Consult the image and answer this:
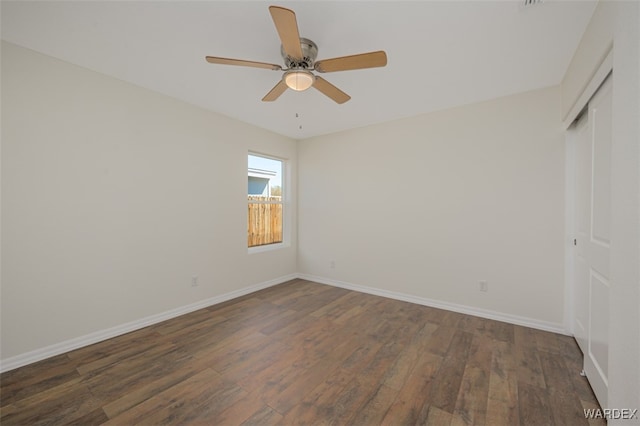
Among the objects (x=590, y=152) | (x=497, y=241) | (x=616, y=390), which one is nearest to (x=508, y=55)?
(x=590, y=152)

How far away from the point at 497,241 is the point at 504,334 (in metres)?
0.99

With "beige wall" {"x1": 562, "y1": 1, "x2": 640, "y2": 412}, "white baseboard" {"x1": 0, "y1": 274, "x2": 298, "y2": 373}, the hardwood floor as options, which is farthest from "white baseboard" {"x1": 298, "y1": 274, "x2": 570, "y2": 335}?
"white baseboard" {"x1": 0, "y1": 274, "x2": 298, "y2": 373}

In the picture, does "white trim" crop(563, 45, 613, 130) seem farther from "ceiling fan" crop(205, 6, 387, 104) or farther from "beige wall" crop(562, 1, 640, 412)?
"ceiling fan" crop(205, 6, 387, 104)

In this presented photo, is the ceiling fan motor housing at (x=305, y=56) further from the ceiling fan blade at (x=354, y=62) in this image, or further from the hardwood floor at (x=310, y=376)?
the hardwood floor at (x=310, y=376)

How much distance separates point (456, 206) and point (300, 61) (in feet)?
8.25

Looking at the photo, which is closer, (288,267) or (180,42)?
(180,42)

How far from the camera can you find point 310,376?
73.4 inches

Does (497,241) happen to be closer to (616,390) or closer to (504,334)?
(504,334)

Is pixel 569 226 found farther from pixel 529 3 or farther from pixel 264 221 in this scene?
pixel 264 221

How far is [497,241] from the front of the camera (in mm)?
2838

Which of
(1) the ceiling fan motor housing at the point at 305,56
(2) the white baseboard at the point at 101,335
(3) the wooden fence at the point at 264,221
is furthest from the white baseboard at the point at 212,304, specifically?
(1) the ceiling fan motor housing at the point at 305,56

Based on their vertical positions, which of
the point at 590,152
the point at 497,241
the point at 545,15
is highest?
the point at 545,15

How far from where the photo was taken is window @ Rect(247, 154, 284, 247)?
399 cm

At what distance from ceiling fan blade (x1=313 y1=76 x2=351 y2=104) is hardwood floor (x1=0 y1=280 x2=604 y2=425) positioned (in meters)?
2.28
